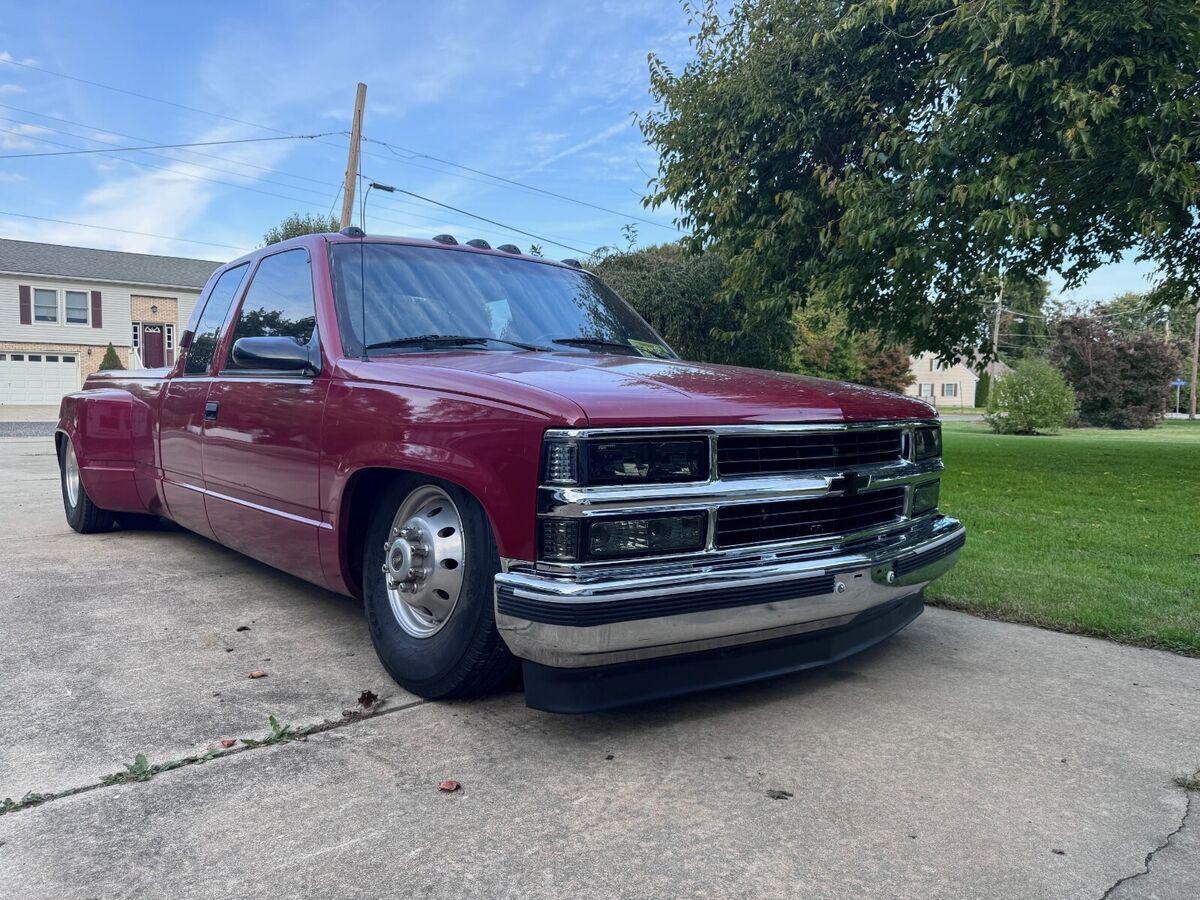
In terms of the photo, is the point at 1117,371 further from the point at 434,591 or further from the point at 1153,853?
the point at 434,591

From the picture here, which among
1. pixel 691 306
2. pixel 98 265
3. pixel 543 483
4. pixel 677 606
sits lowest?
pixel 677 606

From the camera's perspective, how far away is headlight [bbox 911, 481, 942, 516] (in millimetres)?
3662

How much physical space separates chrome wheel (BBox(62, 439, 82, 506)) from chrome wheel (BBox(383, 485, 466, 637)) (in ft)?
13.9

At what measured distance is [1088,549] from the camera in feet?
20.6

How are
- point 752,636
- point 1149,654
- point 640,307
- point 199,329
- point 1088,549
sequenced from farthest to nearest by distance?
point 640,307
point 1088,549
point 199,329
point 1149,654
point 752,636

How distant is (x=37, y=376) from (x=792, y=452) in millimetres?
42643

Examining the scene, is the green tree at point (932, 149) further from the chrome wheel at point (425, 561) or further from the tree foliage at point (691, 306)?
the chrome wheel at point (425, 561)

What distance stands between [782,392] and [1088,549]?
430 cm

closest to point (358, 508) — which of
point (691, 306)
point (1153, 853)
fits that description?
point (1153, 853)

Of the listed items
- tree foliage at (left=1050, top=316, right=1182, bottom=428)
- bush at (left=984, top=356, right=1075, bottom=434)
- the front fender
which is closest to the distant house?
tree foliage at (left=1050, top=316, right=1182, bottom=428)

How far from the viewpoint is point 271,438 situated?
390 centimetres

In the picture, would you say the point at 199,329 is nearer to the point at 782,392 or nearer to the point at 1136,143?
the point at 782,392

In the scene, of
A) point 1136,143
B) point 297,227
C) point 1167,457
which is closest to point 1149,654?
point 1136,143

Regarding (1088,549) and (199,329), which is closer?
(199,329)
